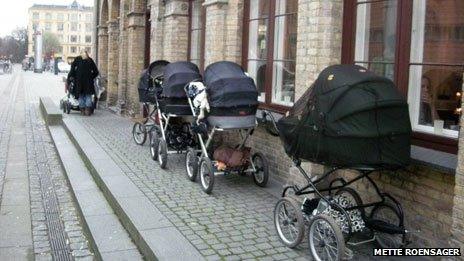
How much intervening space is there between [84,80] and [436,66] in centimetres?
1324

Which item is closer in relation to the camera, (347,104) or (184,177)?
(347,104)

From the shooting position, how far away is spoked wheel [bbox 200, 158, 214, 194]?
286 inches

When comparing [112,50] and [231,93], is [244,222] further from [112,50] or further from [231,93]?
[112,50]

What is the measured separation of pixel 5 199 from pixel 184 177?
2550 millimetres

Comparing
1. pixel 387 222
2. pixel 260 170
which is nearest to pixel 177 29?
pixel 260 170

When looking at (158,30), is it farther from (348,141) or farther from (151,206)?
(348,141)

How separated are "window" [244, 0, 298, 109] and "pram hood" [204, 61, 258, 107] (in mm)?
812

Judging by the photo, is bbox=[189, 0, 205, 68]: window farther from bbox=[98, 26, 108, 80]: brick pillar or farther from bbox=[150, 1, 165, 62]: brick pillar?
bbox=[98, 26, 108, 80]: brick pillar

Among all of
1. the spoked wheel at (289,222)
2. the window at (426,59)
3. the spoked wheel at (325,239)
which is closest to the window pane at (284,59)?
the window at (426,59)

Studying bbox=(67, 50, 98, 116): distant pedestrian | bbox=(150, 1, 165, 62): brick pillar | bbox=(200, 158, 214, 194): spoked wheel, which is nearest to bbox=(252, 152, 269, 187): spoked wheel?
bbox=(200, 158, 214, 194): spoked wheel

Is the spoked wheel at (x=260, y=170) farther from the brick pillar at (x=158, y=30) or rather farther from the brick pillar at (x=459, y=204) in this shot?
the brick pillar at (x=158, y=30)

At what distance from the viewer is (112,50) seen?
19.5 meters

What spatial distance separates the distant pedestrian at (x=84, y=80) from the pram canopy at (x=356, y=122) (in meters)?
12.8

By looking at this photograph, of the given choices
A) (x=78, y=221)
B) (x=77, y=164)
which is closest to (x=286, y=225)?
(x=78, y=221)
